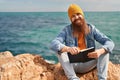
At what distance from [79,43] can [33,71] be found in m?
0.95

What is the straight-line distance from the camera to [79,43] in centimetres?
538

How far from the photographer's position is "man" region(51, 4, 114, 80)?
16.8 ft

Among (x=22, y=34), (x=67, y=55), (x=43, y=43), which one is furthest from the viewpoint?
(x=22, y=34)

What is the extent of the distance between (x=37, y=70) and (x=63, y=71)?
0.47 metres

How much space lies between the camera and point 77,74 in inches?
217

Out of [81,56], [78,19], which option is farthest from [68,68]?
[78,19]

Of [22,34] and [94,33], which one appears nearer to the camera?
[94,33]

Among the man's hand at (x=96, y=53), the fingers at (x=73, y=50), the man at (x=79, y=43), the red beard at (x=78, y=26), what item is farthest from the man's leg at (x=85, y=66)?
the red beard at (x=78, y=26)

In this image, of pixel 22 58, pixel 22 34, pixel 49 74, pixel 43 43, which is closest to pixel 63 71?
pixel 49 74

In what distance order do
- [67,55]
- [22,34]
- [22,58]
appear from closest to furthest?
[67,55], [22,58], [22,34]

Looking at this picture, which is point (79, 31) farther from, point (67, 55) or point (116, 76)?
point (116, 76)

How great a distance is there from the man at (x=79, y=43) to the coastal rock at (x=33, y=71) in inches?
11.9

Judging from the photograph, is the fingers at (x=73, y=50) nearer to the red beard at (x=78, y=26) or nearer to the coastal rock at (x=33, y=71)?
the red beard at (x=78, y=26)

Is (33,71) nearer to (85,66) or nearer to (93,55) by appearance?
(85,66)
